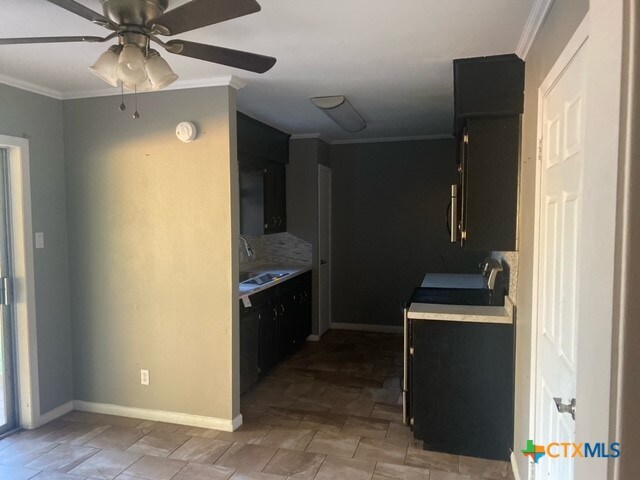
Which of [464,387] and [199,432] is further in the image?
[199,432]

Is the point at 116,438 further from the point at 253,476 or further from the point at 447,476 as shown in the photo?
the point at 447,476

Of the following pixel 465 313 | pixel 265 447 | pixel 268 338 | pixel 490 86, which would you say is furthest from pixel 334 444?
pixel 490 86

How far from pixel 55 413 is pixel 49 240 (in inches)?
49.8

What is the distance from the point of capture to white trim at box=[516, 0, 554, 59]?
1928 millimetres

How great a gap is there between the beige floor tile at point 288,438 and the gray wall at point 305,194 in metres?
2.23

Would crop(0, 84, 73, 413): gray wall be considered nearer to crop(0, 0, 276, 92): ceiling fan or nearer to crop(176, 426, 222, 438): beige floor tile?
crop(176, 426, 222, 438): beige floor tile

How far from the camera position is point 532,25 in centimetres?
213

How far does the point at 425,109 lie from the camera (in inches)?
158

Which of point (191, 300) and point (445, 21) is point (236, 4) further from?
point (191, 300)

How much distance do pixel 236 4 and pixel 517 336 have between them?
85.8 inches

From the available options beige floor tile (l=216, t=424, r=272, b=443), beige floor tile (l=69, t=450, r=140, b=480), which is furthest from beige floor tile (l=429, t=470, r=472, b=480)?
beige floor tile (l=69, t=450, r=140, b=480)

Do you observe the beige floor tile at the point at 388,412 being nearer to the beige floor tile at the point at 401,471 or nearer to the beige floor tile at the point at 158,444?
the beige floor tile at the point at 401,471

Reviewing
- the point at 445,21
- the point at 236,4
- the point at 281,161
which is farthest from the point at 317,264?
the point at 236,4

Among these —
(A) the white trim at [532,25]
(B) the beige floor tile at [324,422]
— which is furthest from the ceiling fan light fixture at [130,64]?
(B) the beige floor tile at [324,422]
